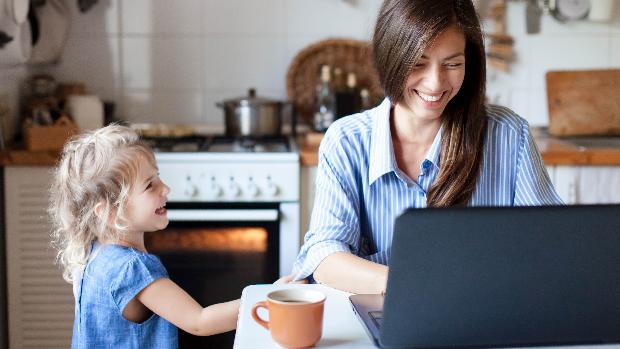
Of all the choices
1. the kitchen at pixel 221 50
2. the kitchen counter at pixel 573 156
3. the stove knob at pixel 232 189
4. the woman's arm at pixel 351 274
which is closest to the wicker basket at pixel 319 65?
the kitchen at pixel 221 50

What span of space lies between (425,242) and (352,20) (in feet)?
7.74

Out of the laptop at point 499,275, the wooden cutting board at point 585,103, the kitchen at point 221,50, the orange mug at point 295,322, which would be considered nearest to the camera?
the laptop at point 499,275

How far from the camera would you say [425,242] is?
3.13 feet

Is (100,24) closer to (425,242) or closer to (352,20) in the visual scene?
(352,20)

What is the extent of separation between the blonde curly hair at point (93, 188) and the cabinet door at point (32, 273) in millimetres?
1209

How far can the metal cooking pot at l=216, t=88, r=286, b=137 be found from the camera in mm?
2936

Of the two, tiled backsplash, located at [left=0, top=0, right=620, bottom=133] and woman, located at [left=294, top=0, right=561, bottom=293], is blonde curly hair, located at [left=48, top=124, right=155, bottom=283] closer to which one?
woman, located at [left=294, top=0, right=561, bottom=293]

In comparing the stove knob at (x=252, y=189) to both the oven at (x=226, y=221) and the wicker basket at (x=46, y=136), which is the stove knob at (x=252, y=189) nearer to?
the oven at (x=226, y=221)

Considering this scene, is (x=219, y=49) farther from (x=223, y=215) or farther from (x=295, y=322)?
(x=295, y=322)

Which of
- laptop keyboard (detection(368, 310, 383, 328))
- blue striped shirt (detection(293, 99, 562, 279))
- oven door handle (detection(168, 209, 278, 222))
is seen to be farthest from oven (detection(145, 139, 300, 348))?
laptop keyboard (detection(368, 310, 383, 328))

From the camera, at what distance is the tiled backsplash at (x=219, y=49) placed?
10.4 feet

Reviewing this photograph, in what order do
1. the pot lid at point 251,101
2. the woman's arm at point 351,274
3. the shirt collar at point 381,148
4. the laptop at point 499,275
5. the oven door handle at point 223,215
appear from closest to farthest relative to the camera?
the laptop at point 499,275, the woman's arm at point 351,274, the shirt collar at point 381,148, the oven door handle at point 223,215, the pot lid at point 251,101

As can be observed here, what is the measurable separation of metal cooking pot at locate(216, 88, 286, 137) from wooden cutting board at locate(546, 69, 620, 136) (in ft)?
3.38

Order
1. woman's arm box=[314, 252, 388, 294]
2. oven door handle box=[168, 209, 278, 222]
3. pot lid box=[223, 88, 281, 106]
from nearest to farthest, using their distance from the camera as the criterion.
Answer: woman's arm box=[314, 252, 388, 294]
oven door handle box=[168, 209, 278, 222]
pot lid box=[223, 88, 281, 106]
